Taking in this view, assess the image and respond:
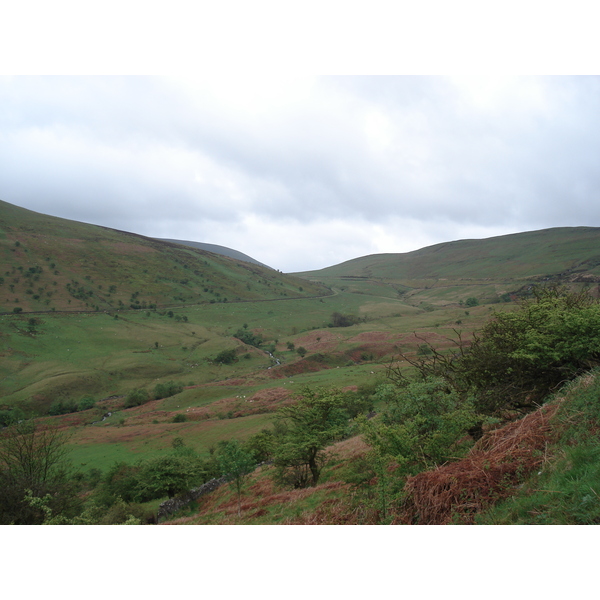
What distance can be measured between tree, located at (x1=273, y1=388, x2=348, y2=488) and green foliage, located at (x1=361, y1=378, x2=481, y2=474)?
685 centimetres

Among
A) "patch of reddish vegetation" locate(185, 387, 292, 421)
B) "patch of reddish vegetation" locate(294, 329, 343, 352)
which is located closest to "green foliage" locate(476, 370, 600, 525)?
"patch of reddish vegetation" locate(185, 387, 292, 421)

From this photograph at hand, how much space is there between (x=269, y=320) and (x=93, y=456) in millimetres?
98420

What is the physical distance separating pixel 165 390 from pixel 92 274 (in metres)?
104

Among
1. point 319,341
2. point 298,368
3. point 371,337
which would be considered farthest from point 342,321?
point 298,368

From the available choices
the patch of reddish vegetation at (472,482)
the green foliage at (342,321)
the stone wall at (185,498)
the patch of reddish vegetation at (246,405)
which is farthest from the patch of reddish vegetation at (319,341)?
the patch of reddish vegetation at (472,482)

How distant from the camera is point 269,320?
452ft

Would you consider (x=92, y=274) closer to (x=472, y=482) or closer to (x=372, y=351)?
(x=372, y=351)

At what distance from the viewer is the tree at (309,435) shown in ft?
61.5

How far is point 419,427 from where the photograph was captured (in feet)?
36.8

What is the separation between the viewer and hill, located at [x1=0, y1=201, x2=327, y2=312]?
4998 inches

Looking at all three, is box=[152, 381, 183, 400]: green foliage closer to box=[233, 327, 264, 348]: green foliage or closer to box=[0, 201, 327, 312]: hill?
box=[233, 327, 264, 348]: green foliage

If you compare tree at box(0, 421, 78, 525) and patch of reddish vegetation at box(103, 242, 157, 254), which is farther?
patch of reddish vegetation at box(103, 242, 157, 254)

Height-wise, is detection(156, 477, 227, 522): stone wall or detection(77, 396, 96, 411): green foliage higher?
detection(156, 477, 227, 522): stone wall

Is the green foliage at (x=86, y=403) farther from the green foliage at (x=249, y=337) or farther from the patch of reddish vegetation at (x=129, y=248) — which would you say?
the patch of reddish vegetation at (x=129, y=248)
